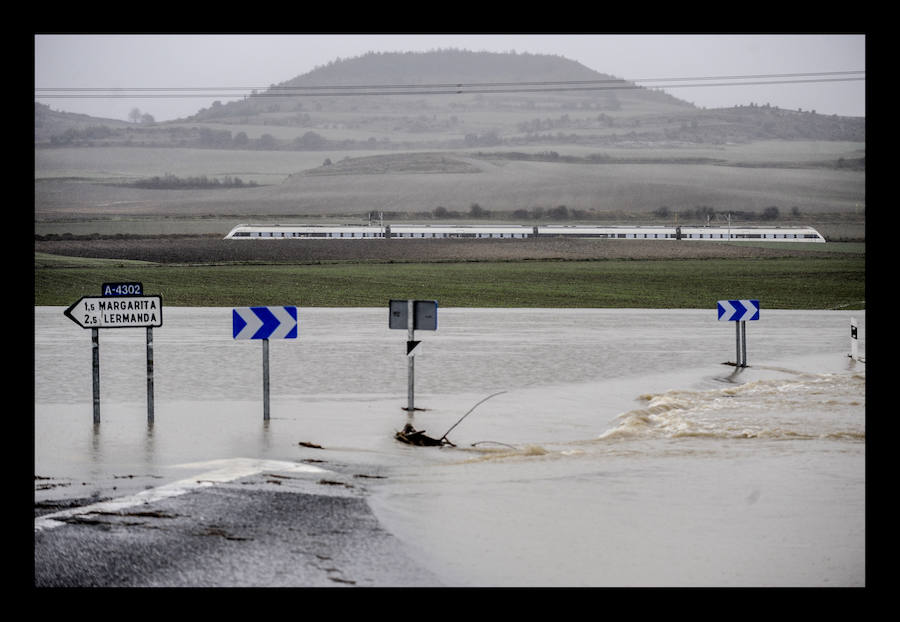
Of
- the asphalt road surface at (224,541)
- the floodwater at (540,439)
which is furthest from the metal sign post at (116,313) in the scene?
the asphalt road surface at (224,541)

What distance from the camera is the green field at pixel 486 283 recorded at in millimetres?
42375

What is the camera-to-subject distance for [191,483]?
1109 centimetres

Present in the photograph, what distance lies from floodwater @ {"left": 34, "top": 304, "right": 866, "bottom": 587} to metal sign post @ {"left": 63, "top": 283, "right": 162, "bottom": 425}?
1.92 ft

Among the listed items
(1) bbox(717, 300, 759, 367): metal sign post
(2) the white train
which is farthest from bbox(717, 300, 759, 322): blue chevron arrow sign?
(2) the white train

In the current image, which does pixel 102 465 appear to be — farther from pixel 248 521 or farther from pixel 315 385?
pixel 315 385

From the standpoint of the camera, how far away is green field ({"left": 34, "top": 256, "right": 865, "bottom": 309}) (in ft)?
139

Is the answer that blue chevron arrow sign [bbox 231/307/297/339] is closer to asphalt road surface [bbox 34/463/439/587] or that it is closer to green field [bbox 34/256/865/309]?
asphalt road surface [bbox 34/463/439/587]

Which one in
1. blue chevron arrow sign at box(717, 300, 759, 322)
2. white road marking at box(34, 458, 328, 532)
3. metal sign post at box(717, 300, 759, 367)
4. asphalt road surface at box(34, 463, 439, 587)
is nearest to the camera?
asphalt road surface at box(34, 463, 439, 587)

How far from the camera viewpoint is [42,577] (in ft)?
25.8

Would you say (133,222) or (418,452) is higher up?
(133,222)

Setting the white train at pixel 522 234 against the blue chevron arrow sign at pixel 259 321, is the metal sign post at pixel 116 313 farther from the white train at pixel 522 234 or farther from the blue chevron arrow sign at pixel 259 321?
the white train at pixel 522 234

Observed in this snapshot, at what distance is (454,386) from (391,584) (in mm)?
11465

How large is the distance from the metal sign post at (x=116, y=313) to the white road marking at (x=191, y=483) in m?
3.45
